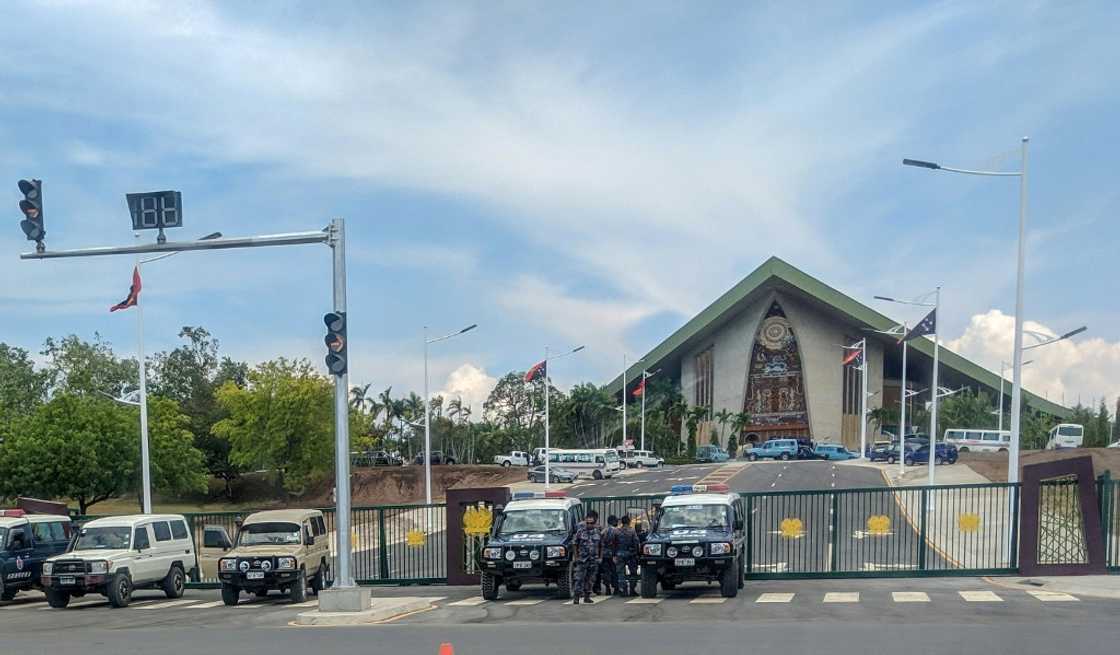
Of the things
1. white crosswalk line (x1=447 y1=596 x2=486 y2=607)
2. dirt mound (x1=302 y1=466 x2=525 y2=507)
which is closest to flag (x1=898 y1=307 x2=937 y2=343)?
white crosswalk line (x1=447 y1=596 x2=486 y2=607)

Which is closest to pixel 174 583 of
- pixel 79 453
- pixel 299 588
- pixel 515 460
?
pixel 299 588

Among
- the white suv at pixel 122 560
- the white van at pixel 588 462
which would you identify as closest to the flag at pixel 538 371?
the white van at pixel 588 462

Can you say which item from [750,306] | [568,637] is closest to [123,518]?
[568,637]

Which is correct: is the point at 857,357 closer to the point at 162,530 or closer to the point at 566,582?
the point at 566,582

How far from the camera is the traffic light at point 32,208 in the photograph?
56.9 feet

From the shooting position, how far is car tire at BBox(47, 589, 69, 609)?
2091 centimetres

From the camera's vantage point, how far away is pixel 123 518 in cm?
2252

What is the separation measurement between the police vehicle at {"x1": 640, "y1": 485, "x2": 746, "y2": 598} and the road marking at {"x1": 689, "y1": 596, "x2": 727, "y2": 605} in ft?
0.77

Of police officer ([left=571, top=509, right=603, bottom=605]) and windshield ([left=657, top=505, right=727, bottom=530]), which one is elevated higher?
windshield ([left=657, top=505, right=727, bottom=530])

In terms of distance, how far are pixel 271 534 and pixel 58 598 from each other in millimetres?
4153

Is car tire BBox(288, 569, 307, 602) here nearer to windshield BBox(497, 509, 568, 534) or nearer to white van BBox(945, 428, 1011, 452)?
windshield BBox(497, 509, 568, 534)

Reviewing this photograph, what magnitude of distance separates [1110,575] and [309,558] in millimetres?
15322

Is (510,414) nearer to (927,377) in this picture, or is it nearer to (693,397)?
(693,397)

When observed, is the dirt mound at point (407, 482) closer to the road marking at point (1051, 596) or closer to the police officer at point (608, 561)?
the police officer at point (608, 561)
